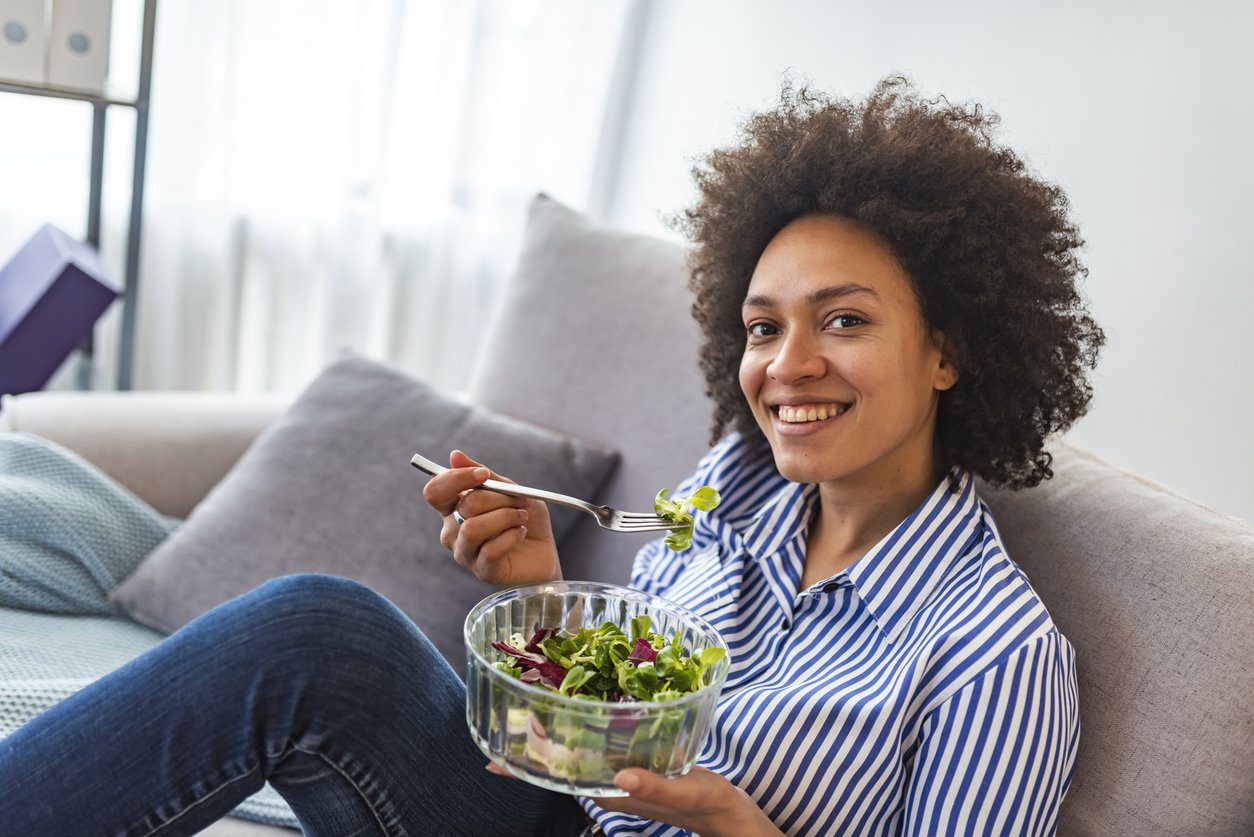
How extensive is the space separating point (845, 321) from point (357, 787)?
67cm

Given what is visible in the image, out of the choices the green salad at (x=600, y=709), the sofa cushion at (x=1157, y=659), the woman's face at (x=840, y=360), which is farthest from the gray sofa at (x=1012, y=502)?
the green salad at (x=600, y=709)

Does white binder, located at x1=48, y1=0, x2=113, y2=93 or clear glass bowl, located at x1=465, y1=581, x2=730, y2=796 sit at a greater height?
white binder, located at x1=48, y1=0, x2=113, y2=93

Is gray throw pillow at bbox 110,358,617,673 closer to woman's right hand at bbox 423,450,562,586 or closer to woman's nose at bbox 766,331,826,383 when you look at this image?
woman's right hand at bbox 423,450,562,586

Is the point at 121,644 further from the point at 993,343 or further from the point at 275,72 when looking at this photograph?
the point at 275,72

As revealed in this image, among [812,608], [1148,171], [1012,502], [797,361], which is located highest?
[1148,171]

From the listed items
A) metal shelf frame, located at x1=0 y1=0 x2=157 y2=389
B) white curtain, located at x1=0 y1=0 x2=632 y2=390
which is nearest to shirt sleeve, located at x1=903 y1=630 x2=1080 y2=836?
white curtain, located at x1=0 y1=0 x2=632 y2=390

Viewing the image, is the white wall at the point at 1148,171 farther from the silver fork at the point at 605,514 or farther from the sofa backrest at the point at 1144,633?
the silver fork at the point at 605,514

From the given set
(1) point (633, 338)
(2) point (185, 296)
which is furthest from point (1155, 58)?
(2) point (185, 296)

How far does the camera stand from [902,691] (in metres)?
1.06

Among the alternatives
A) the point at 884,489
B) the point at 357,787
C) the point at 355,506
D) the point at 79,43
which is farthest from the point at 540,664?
the point at 79,43

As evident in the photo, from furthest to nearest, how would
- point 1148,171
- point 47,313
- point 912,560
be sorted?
point 47,313 → point 1148,171 → point 912,560

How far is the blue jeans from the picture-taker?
1.05 metres

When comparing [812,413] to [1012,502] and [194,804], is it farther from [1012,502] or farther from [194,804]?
[194,804]

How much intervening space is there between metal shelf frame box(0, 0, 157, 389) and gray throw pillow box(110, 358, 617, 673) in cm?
74
